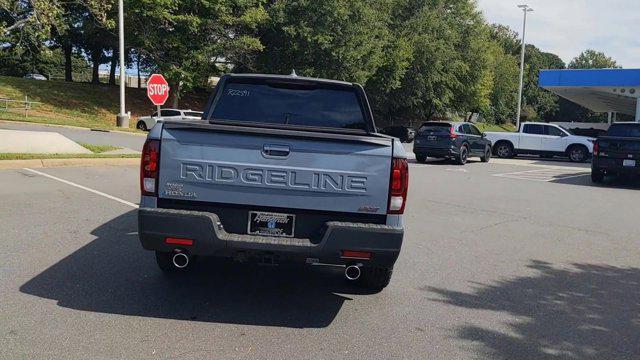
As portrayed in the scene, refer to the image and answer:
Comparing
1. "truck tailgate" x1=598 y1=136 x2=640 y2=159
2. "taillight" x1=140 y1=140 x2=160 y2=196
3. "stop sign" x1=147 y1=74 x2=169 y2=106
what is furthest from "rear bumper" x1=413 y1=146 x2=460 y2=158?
"taillight" x1=140 y1=140 x2=160 y2=196

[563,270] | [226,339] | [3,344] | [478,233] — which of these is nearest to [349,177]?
[226,339]

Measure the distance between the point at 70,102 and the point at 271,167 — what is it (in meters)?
36.8

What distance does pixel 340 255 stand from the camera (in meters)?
4.30

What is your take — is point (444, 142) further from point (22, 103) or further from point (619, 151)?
point (22, 103)

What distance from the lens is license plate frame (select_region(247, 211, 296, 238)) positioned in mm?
4395

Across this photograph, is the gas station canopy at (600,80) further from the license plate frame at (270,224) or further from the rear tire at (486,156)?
the license plate frame at (270,224)

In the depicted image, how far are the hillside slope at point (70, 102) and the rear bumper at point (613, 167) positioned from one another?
23.0 metres

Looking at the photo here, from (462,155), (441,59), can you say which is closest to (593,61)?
(441,59)

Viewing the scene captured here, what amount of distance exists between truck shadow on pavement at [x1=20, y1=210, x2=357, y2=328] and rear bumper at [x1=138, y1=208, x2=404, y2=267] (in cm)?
62

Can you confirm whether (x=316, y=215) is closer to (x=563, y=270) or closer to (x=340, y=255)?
(x=340, y=255)

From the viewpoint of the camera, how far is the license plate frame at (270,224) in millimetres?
4395

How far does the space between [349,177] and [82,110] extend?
116 ft

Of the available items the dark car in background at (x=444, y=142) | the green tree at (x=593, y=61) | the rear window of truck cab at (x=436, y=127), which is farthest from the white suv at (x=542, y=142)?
the green tree at (x=593, y=61)

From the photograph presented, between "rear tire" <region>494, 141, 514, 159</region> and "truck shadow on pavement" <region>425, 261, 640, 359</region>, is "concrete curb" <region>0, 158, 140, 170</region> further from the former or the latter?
"rear tire" <region>494, 141, 514, 159</region>
